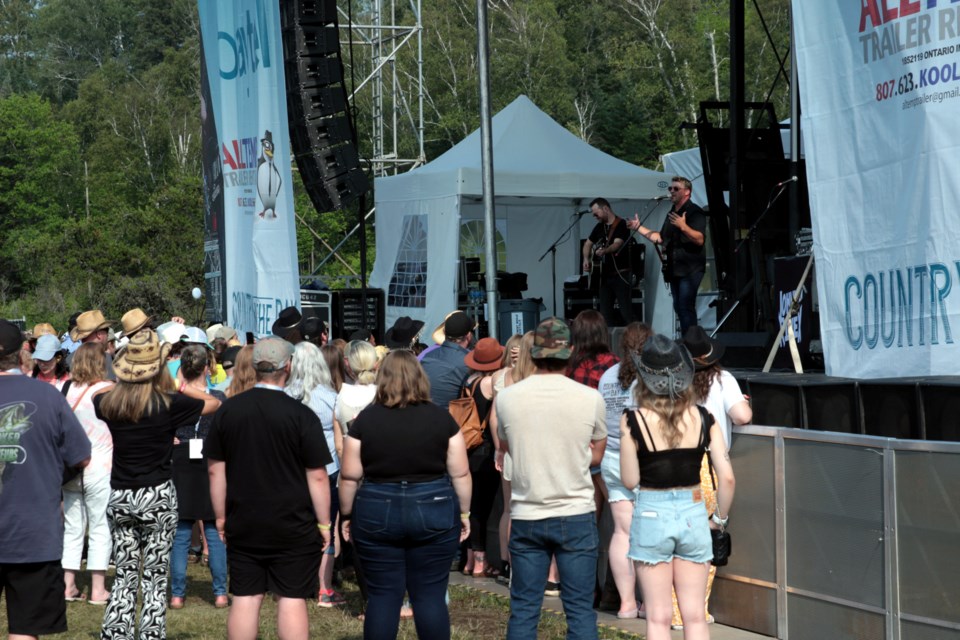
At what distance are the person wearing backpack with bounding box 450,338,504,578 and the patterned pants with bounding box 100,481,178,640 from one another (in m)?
1.92

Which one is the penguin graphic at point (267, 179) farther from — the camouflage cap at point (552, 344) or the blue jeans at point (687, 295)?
the camouflage cap at point (552, 344)

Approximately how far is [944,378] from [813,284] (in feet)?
10.2

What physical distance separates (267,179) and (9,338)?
5.94m

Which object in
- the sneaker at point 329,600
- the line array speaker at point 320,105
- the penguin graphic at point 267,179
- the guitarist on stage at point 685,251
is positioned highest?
the line array speaker at point 320,105

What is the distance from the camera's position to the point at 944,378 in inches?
253

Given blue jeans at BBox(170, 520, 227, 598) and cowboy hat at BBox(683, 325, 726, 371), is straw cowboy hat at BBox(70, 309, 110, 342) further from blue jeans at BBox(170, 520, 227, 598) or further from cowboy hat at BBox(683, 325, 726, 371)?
cowboy hat at BBox(683, 325, 726, 371)

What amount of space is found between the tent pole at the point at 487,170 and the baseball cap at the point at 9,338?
213 inches

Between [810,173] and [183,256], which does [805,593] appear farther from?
[183,256]

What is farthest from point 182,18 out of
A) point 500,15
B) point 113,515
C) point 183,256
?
point 113,515

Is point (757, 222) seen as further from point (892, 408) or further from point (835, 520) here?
point (835, 520)

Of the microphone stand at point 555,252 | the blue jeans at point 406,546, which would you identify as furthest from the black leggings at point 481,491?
the microphone stand at point 555,252

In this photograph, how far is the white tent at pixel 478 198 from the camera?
14.8 metres

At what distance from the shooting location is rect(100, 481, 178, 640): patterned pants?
6094 millimetres

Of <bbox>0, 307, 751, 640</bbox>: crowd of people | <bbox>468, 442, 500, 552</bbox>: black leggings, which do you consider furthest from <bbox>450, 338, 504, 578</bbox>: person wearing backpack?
<bbox>0, 307, 751, 640</bbox>: crowd of people
